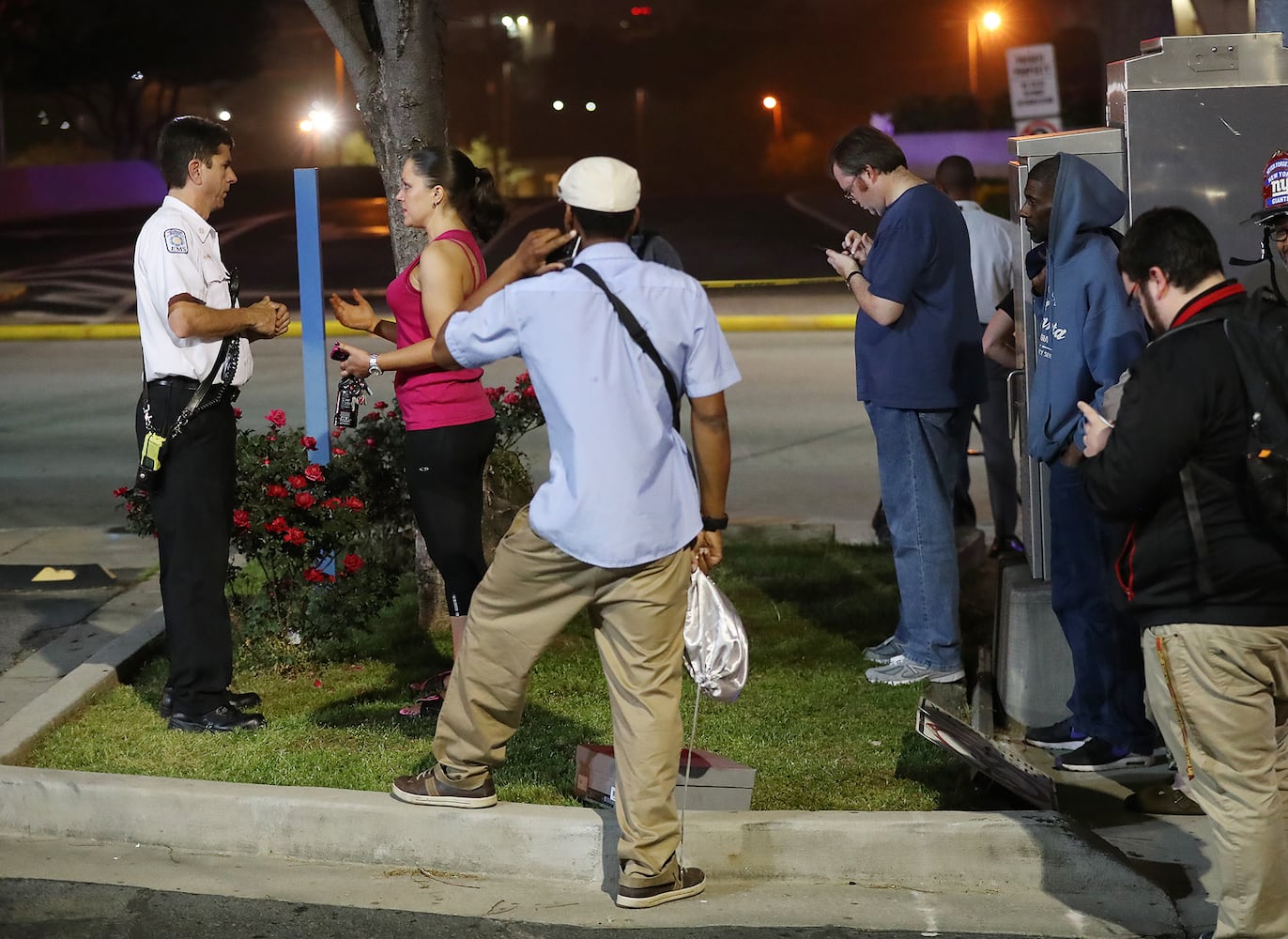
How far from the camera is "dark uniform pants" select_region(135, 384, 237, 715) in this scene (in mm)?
5414

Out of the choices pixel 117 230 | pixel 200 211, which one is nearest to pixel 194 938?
pixel 200 211

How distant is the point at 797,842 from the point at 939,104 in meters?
41.1

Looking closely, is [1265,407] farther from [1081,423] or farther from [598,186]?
[598,186]

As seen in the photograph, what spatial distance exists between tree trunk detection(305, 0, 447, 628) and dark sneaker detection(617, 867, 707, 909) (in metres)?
2.86

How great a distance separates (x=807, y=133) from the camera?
60.1m

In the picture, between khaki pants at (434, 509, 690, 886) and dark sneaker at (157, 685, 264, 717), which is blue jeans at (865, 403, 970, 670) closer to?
khaki pants at (434, 509, 690, 886)

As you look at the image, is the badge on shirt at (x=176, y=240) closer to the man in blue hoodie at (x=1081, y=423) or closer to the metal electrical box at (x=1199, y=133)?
the man in blue hoodie at (x=1081, y=423)

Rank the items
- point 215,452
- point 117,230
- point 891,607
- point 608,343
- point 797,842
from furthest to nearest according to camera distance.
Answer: point 117,230
point 891,607
point 215,452
point 797,842
point 608,343

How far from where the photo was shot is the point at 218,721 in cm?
554

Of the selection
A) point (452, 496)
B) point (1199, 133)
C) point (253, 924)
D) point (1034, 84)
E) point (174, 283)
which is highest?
point (1034, 84)

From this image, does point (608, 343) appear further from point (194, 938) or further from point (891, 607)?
point (891, 607)

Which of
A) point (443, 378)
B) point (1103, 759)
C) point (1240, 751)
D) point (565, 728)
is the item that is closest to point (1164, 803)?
point (1103, 759)

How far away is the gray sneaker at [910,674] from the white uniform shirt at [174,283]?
265cm

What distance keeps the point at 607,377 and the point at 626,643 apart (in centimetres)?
71
